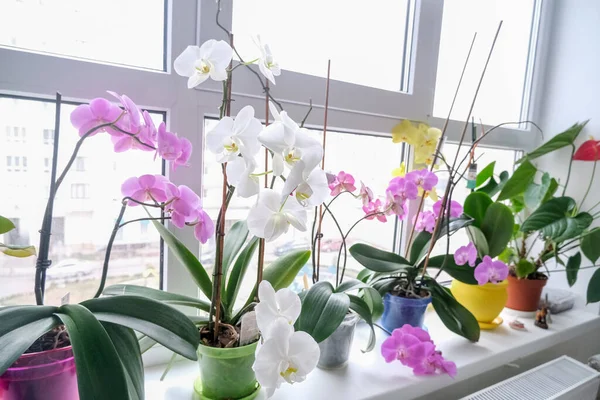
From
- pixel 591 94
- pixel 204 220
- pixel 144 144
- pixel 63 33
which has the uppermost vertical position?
pixel 591 94

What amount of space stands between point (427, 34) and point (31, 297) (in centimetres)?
130

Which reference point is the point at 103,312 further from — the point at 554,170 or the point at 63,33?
the point at 554,170

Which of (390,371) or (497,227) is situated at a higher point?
(497,227)

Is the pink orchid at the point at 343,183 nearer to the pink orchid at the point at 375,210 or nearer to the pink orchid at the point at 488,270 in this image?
the pink orchid at the point at 375,210

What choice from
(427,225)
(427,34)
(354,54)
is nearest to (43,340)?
(427,225)

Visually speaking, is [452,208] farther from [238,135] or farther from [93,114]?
[93,114]

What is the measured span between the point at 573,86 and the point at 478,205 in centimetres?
78

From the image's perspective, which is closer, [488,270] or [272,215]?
[272,215]

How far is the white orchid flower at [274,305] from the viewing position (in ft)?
1.51

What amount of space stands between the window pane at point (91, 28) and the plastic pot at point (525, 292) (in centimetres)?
130

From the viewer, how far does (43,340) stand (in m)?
0.53

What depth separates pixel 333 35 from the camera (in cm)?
108

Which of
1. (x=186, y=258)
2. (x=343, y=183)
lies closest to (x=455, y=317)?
(x=343, y=183)

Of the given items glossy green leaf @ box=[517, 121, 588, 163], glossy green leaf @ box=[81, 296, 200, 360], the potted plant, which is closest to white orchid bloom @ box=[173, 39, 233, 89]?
the potted plant
